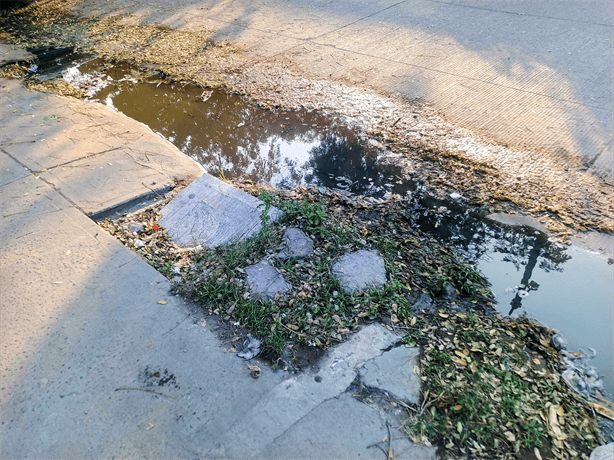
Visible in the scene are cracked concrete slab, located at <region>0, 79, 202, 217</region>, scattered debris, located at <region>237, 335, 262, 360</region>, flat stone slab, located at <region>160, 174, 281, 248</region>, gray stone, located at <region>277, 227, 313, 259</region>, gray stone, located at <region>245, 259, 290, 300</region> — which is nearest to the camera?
scattered debris, located at <region>237, 335, 262, 360</region>

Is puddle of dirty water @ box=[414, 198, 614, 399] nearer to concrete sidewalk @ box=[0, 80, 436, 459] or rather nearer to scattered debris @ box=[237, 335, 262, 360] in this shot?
concrete sidewalk @ box=[0, 80, 436, 459]

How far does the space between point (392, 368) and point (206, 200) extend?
2.02 m

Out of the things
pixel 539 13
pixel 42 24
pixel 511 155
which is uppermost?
pixel 539 13

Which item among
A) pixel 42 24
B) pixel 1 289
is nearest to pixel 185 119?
pixel 1 289

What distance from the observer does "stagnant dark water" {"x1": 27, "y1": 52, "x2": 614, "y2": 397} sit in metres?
2.90

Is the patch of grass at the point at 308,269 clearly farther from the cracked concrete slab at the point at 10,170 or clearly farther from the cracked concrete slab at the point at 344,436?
the cracked concrete slab at the point at 10,170

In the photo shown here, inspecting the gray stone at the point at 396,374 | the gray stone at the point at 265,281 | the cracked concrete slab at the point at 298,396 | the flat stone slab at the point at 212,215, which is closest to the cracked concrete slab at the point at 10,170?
the flat stone slab at the point at 212,215

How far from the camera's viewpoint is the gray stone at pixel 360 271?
9.55 feet

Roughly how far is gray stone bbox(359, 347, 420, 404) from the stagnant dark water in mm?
823

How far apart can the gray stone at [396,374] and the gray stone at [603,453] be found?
2.74 feet

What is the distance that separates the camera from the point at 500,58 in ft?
19.1

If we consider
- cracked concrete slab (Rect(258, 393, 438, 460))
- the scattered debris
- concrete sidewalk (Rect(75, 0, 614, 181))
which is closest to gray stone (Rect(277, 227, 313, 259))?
the scattered debris

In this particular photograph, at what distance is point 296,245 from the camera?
10.5 feet

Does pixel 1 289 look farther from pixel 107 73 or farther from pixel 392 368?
pixel 107 73
